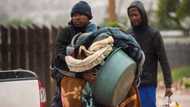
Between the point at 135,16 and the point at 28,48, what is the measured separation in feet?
16.4

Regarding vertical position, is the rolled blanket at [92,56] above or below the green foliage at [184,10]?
above

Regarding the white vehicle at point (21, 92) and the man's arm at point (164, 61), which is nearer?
the white vehicle at point (21, 92)

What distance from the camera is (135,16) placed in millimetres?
8508

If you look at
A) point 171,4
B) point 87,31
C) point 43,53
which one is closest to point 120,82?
point 87,31

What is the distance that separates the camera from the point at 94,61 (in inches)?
278

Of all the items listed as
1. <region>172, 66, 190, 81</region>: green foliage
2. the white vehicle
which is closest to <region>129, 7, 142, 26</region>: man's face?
the white vehicle

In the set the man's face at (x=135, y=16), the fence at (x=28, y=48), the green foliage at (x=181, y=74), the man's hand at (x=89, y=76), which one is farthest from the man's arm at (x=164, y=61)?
the green foliage at (x=181, y=74)

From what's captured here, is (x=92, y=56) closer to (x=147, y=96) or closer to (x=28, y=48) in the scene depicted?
(x=147, y=96)

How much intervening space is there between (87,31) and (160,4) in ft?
77.5

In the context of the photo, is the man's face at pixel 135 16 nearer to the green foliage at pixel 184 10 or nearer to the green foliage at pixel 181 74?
the green foliage at pixel 181 74

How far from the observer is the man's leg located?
8.55 meters

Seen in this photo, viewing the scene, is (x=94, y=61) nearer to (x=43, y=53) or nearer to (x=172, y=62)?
(x=43, y=53)

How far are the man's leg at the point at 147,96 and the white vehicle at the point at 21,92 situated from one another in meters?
1.72

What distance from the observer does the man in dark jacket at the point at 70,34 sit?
7363 mm
